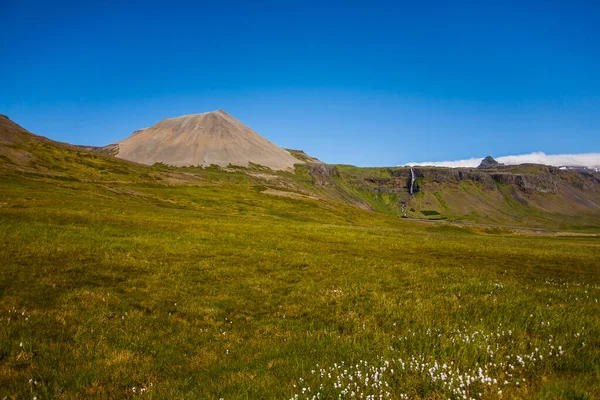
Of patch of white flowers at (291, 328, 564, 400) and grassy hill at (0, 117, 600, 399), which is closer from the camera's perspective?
patch of white flowers at (291, 328, 564, 400)

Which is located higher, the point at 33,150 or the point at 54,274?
the point at 33,150

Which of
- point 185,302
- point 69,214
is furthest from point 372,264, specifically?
point 69,214

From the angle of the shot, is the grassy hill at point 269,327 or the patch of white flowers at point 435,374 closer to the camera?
the patch of white flowers at point 435,374

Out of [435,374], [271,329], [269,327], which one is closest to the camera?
[435,374]

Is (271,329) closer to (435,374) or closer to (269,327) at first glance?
(269,327)

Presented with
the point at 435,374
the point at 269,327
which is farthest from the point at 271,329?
the point at 435,374

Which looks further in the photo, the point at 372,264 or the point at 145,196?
the point at 145,196

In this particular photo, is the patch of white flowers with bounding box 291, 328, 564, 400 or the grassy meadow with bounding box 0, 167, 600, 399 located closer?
→ the patch of white flowers with bounding box 291, 328, 564, 400

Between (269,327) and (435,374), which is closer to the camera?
(435,374)

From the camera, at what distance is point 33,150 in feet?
465

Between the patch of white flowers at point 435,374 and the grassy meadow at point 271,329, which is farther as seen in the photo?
the grassy meadow at point 271,329

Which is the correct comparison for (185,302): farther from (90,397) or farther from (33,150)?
(33,150)

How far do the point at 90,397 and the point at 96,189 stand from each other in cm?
9174

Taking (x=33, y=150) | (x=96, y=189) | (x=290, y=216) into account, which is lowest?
(x=290, y=216)
